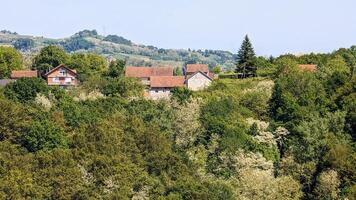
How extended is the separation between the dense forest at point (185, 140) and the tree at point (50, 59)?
18089 mm

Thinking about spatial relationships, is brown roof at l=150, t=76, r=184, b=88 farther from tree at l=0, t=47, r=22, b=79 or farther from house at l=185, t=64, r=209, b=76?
tree at l=0, t=47, r=22, b=79

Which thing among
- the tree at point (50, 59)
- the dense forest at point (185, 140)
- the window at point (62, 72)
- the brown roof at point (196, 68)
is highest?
the tree at point (50, 59)

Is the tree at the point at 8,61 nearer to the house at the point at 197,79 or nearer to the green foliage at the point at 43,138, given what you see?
the house at the point at 197,79

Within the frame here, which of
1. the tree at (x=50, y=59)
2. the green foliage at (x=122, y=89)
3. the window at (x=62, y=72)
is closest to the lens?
the green foliage at (x=122, y=89)

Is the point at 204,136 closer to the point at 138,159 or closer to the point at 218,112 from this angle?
the point at 218,112

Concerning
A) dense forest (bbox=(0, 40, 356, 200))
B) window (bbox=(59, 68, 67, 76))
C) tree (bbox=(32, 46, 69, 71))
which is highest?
tree (bbox=(32, 46, 69, 71))

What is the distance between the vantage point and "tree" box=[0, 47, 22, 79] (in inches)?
3885

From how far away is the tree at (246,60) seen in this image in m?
93.0

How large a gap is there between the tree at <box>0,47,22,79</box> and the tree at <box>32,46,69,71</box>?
299cm

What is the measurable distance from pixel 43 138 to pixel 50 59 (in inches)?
1726

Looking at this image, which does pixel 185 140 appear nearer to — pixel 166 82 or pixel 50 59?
pixel 166 82

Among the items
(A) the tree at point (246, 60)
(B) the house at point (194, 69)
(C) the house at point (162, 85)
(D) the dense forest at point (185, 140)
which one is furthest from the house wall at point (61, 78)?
(A) the tree at point (246, 60)

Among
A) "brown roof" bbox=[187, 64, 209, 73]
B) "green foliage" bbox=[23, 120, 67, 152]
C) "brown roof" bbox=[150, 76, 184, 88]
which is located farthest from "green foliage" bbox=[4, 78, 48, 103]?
"brown roof" bbox=[187, 64, 209, 73]

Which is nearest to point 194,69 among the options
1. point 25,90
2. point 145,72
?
point 145,72
